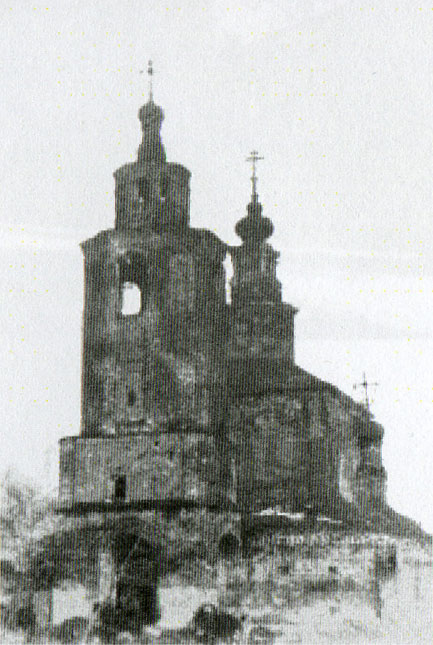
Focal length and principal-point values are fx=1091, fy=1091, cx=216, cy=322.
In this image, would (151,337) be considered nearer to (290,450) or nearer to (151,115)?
(290,450)

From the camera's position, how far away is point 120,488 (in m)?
24.6

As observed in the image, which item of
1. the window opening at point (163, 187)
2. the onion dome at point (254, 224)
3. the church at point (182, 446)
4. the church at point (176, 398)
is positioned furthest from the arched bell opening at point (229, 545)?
the onion dome at point (254, 224)

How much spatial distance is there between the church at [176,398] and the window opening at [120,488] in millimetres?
29

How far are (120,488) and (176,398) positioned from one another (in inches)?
94.2

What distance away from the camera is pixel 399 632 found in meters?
23.6

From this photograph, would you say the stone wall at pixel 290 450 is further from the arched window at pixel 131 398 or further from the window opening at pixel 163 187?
the window opening at pixel 163 187

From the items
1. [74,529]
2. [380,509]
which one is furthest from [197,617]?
[380,509]

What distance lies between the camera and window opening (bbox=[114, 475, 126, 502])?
2450 cm

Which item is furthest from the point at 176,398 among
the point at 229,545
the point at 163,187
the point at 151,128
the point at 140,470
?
the point at 151,128

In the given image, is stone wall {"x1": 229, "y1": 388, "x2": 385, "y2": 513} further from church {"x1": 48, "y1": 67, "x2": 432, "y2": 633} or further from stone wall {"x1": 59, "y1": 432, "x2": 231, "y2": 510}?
stone wall {"x1": 59, "y1": 432, "x2": 231, "y2": 510}

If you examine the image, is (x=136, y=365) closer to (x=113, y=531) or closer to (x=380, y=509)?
(x=113, y=531)

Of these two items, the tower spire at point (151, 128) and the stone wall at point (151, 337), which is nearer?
the stone wall at point (151, 337)

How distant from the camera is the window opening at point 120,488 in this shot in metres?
24.5

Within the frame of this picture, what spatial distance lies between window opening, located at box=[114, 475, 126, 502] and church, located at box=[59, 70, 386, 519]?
0.09 ft
